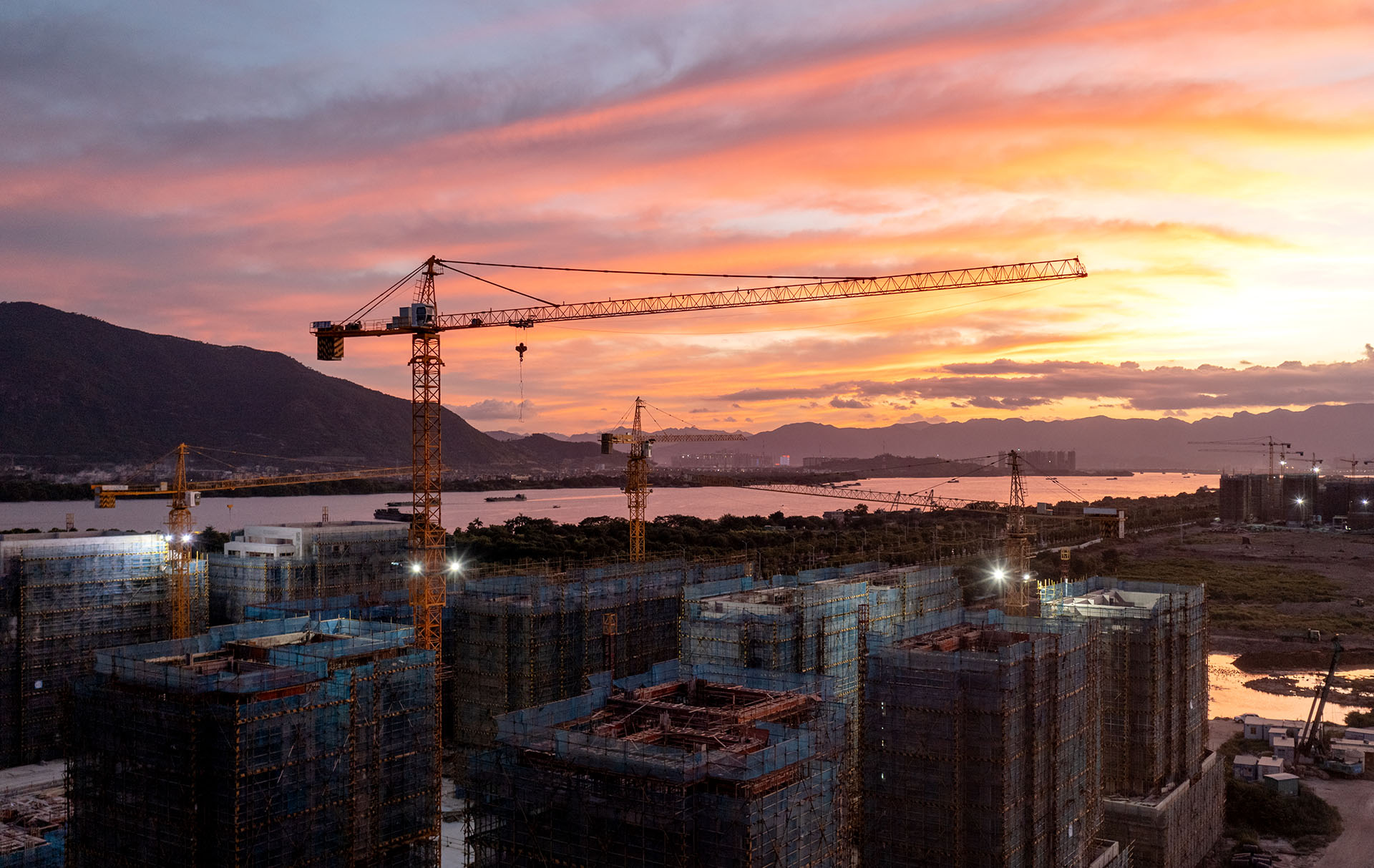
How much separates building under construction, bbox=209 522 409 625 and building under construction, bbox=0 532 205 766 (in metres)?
8.11

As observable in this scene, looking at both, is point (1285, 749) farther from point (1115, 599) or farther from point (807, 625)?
point (807, 625)

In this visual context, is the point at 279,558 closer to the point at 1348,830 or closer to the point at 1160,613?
the point at 1160,613

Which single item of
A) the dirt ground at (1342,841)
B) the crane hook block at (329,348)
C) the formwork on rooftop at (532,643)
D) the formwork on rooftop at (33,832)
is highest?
the crane hook block at (329,348)

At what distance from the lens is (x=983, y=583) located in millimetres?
95562

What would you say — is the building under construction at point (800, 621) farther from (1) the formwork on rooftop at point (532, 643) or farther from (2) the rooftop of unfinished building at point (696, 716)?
(2) the rooftop of unfinished building at point (696, 716)

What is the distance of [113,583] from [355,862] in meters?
33.2

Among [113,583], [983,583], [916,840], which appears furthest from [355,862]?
[983,583]

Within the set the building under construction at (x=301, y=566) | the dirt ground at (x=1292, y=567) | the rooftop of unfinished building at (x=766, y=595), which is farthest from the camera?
the dirt ground at (x=1292, y=567)

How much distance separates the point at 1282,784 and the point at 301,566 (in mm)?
54423

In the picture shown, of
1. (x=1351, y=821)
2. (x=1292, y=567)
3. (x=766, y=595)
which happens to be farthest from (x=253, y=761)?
(x=1292, y=567)

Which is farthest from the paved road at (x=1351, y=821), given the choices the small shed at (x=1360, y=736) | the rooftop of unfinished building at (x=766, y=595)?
the rooftop of unfinished building at (x=766, y=595)

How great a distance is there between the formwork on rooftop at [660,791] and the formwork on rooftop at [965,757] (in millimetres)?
3420

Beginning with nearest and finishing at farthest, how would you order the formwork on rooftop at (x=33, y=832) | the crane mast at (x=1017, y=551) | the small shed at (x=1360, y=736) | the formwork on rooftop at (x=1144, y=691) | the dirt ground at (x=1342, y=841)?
the formwork on rooftop at (x=33, y=832), the formwork on rooftop at (x=1144, y=691), the dirt ground at (x=1342, y=841), the small shed at (x=1360, y=736), the crane mast at (x=1017, y=551)

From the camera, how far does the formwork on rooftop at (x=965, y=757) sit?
25297 mm
